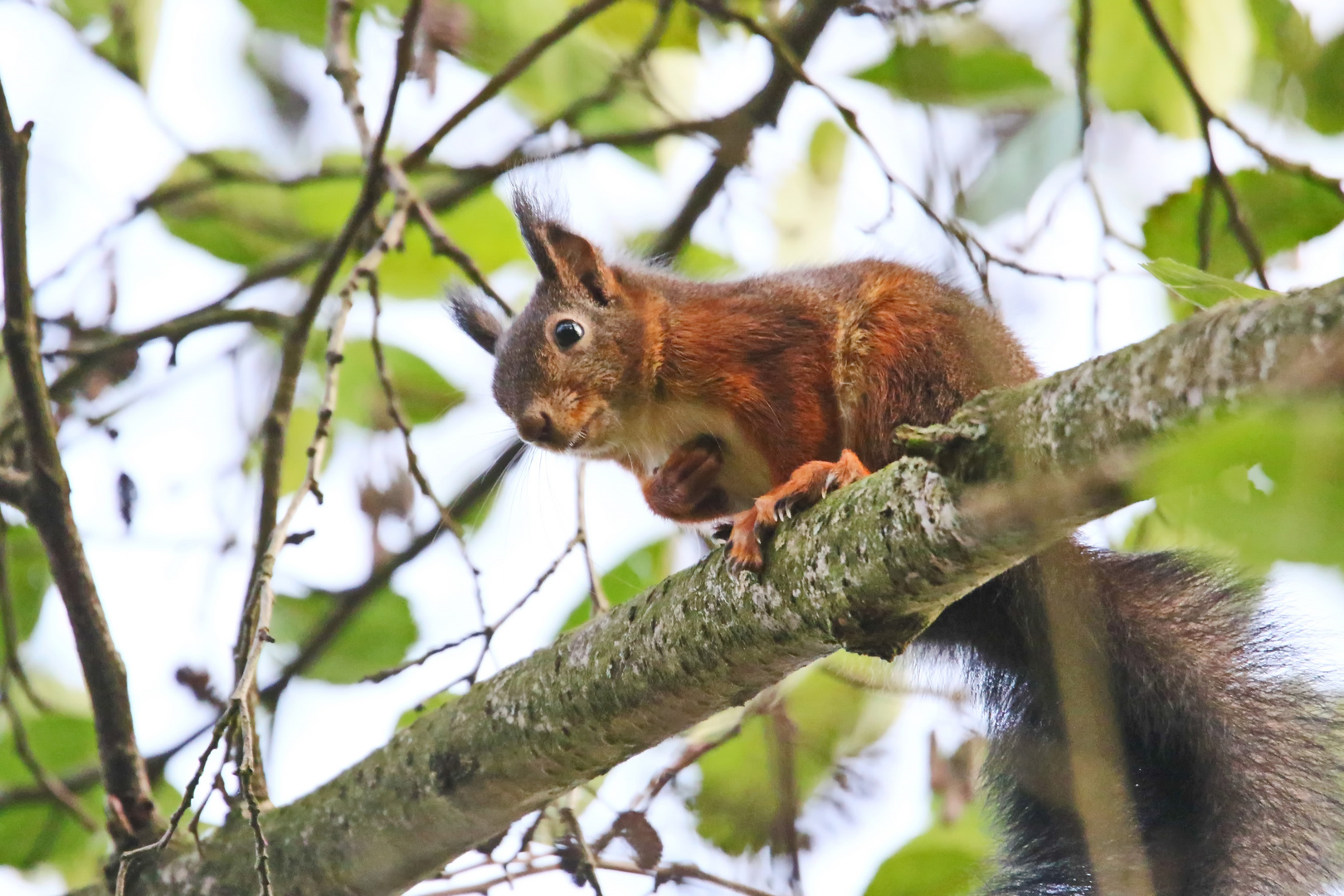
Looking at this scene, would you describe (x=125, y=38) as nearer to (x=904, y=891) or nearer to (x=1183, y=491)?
(x=904, y=891)

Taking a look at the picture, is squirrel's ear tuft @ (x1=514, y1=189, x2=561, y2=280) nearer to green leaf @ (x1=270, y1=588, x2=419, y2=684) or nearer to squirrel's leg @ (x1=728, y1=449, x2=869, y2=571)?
green leaf @ (x1=270, y1=588, x2=419, y2=684)

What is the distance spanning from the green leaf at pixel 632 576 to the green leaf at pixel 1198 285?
164cm

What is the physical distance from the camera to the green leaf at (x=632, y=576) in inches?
102

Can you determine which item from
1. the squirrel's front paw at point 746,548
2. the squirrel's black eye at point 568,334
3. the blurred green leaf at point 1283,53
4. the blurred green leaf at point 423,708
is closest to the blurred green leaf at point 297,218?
the squirrel's black eye at point 568,334

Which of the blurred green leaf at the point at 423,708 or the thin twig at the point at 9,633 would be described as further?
the thin twig at the point at 9,633

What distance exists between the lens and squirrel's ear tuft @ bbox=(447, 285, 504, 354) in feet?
9.36

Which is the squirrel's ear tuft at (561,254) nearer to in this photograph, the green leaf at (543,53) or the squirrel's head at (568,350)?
the squirrel's head at (568,350)

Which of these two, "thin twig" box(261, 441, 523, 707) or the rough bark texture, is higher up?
"thin twig" box(261, 441, 523, 707)

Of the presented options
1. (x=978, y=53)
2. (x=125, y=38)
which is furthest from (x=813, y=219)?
(x=125, y=38)

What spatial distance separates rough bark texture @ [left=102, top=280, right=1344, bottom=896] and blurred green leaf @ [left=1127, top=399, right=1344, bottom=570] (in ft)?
1.52

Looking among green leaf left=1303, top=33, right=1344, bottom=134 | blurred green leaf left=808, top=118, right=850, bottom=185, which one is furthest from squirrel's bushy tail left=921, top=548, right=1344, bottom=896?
blurred green leaf left=808, top=118, right=850, bottom=185

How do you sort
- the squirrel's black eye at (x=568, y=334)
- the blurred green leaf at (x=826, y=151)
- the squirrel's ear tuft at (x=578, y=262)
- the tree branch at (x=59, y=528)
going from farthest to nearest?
the blurred green leaf at (x=826, y=151) → the squirrel's ear tuft at (x=578, y=262) → the squirrel's black eye at (x=568, y=334) → the tree branch at (x=59, y=528)

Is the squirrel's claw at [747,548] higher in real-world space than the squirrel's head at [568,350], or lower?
lower

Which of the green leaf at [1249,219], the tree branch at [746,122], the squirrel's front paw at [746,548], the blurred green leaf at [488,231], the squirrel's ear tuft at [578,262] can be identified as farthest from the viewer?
the blurred green leaf at [488,231]
